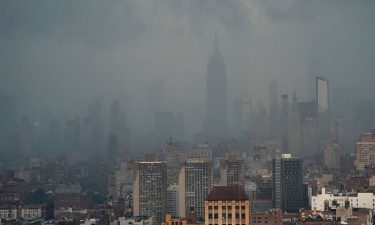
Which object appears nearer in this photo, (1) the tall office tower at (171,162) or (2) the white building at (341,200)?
(2) the white building at (341,200)

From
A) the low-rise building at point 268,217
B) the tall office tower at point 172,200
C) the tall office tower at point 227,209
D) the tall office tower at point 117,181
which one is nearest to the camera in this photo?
the tall office tower at point 227,209

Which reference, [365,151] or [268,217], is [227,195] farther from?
[365,151]

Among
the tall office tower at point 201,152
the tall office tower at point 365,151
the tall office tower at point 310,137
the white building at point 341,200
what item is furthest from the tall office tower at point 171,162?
the tall office tower at point 365,151

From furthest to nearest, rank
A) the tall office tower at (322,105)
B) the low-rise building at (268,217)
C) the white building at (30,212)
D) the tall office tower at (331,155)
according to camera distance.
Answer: the tall office tower at (331,155)
the white building at (30,212)
the tall office tower at (322,105)
the low-rise building at (268,217)

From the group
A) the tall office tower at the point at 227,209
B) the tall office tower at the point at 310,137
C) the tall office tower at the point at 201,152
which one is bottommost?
the tall office tower at the point at 227,209

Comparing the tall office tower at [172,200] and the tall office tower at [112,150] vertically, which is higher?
the tall office tower at [112,150]

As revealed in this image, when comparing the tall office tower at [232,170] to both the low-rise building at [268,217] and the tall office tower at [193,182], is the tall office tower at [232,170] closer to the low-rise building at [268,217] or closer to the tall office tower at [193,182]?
the tall office tower at [193,182]
